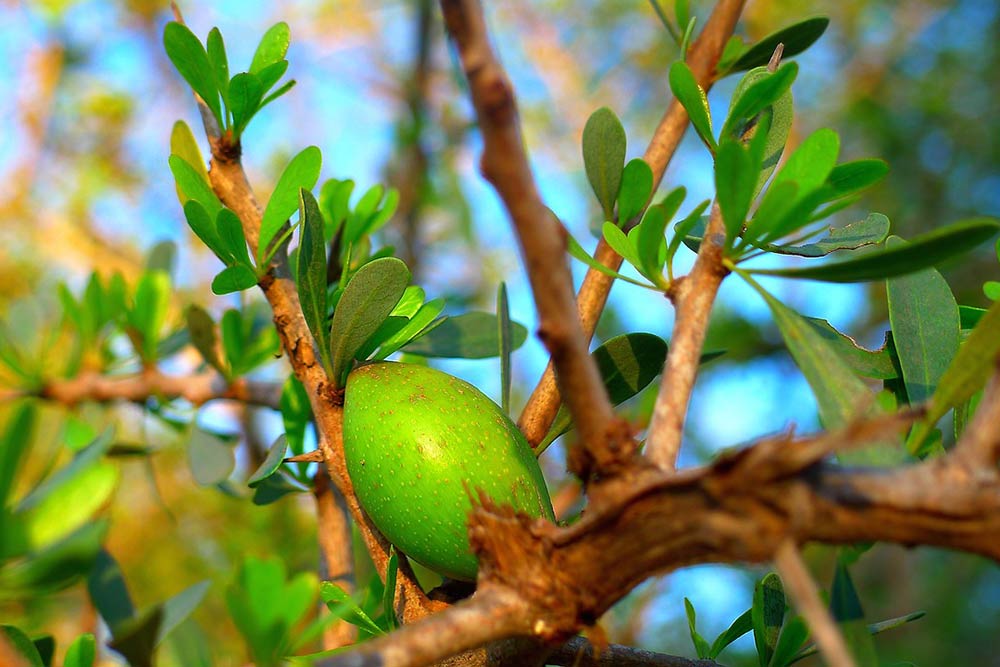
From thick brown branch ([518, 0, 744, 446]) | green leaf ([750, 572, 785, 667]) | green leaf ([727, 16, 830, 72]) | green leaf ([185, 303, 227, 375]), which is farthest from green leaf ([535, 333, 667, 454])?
green leaf ([185, 303, 227, 375])

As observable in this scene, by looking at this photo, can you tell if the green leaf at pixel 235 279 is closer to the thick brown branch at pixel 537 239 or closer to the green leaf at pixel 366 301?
the green leaf at pixel 366 301

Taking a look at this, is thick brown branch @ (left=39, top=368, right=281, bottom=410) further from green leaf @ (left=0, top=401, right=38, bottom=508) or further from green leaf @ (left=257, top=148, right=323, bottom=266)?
green leaf @ (left=0, top=401, right=38, bottom=508)

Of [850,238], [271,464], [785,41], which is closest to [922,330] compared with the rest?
[850,238]

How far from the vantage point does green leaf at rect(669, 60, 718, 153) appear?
0.46 meters

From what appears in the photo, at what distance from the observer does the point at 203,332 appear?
0.75 metres

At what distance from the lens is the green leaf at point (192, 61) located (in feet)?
1.74

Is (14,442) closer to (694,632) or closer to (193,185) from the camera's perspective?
(193,185)

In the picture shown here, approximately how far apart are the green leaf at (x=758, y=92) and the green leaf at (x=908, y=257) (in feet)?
0.35

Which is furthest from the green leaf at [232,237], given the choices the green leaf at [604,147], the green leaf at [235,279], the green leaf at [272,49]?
the green leaf at [604,147]

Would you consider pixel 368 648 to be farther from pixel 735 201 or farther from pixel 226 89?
pixel 226 89

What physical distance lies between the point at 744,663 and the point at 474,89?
1.19m

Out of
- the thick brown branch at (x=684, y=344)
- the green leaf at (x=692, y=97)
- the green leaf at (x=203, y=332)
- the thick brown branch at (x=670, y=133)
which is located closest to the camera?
the thick brown branch at (x=684, y=344)

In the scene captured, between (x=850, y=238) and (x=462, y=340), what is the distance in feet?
0.93

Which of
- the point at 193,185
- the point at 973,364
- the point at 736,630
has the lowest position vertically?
the point at 736,630
